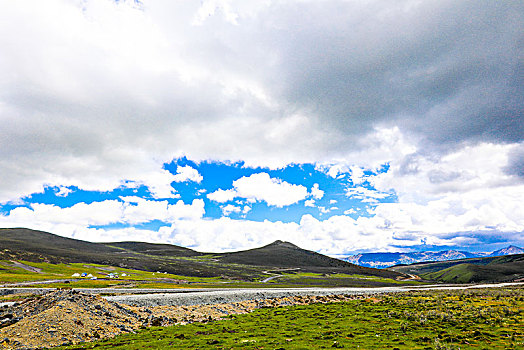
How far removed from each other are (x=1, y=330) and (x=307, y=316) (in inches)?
1298

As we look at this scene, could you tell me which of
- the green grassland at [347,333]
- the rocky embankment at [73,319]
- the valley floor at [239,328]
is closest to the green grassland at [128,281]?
the rocky embankment at [73,319]

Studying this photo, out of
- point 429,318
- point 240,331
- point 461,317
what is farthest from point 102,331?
point 461,317

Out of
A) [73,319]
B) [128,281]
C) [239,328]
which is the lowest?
[128,281]

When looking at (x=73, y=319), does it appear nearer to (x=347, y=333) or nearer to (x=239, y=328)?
(x=239, y=328)

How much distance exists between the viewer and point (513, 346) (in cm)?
1995

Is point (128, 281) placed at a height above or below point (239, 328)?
below

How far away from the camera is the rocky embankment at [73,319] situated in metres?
25.7

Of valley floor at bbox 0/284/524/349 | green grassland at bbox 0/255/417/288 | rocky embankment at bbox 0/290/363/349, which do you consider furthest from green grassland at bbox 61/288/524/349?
green grassland at bbox 0/255/417/288

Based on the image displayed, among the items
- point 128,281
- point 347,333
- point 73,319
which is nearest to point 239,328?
point 347,333

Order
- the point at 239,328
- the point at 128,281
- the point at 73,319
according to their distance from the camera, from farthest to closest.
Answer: the point at 128,281 < the point at 239,328 < the point at 73,319

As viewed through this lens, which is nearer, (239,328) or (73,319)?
(73,319)

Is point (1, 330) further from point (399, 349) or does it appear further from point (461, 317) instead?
point (461, 317)

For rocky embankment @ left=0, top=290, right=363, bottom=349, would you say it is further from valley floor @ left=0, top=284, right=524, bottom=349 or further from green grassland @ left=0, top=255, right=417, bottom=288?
green grassland @ left=0, top=255, right=417, bottom=288

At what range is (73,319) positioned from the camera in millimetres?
29266
